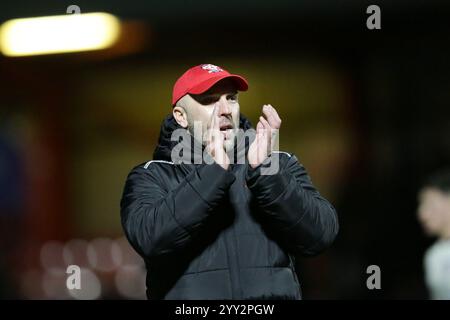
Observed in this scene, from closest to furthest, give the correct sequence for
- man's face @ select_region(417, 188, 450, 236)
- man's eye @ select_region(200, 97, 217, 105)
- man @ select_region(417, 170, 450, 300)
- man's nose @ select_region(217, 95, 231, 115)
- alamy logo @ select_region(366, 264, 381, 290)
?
man's nose @ select_region(217, 95, 231, 115), man's eye @ select_region(200, 97, 217, 105), man @ select_region(417, 170, 450, 300), man's face @ select_region(417, 188, 450, 236), alamy logo @ select_region(366, 264, 381, 290)

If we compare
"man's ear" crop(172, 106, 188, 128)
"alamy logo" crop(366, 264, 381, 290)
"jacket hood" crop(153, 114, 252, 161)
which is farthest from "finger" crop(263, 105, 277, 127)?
"alamy logo" crop(366, 264, 381, 290)

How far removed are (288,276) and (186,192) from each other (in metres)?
0.47

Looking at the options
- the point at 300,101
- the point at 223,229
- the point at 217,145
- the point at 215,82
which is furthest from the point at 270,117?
the point at 300,101

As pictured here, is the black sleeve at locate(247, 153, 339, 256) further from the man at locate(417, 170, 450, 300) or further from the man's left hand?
the man at locate(417, 170, 450, 300)

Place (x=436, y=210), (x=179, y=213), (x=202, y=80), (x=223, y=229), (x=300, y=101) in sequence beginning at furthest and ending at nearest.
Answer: (x=300, y=101)
(x=436, y=210)
(x=202, y=80)
(x=223, y=229)
(x=179, y=213)

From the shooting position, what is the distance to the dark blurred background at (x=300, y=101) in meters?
6.24

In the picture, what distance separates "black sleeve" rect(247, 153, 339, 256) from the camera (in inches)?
101

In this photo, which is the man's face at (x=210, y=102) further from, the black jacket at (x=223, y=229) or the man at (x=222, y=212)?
the black jacket at (x=223, y=229)

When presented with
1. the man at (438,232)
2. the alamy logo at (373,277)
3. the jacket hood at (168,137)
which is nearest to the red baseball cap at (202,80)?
the jacket hood at (168,137)

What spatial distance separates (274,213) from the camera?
2.59 meters

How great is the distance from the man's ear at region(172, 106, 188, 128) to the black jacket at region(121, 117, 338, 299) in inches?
6.6

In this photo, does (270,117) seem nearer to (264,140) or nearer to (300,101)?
(264,140)

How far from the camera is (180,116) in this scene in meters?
2.87

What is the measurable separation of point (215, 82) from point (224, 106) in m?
0.10
